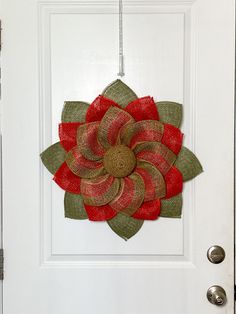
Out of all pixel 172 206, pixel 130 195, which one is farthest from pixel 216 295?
pixel 130 195

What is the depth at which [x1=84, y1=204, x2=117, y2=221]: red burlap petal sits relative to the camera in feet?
3.44

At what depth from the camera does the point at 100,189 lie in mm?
1043

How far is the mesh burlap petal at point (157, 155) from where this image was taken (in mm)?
1033

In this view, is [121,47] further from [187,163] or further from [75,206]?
[75,206]

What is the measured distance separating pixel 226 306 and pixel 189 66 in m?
0.76

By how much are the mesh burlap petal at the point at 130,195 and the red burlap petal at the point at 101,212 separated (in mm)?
19

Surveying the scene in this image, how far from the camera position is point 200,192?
1.06 meters

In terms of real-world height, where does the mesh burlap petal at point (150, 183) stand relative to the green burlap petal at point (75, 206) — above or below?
above

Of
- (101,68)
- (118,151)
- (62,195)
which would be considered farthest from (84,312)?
(101,68)

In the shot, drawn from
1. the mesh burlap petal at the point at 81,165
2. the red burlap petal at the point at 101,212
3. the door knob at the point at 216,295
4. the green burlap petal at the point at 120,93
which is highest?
the green burlap petal at the point at 120,93

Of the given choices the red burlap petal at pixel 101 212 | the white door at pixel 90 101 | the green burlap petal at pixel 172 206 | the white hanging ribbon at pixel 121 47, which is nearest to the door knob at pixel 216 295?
the white door at pixel 90 101

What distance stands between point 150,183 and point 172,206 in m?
0.10

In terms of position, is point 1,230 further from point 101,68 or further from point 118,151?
point 101,68

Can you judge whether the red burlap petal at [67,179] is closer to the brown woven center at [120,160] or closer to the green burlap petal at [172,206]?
the brown woven center at [120,160]
